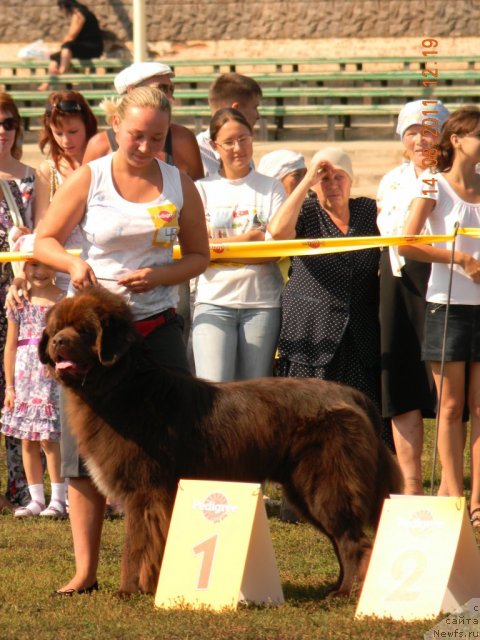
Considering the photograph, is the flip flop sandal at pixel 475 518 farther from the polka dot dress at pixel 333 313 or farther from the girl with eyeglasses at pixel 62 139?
the girl with eyeglasses at pixel 62 139

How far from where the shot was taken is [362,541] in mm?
5262

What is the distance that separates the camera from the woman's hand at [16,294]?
7453mm

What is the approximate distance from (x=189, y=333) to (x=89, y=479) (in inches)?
108

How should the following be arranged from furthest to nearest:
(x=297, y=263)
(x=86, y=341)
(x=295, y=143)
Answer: (x=295, y=143) < (x=297, y=263) < (x=86, y=341)

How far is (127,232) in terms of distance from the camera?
5.07m

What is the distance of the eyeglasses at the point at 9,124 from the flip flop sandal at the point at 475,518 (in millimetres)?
3903

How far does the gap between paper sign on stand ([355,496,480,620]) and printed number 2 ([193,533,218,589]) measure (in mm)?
646

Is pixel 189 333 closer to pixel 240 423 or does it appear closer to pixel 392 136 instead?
pixel 240 423

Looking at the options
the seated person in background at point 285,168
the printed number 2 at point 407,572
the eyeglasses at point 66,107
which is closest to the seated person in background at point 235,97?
the seated person in background at point 285,168

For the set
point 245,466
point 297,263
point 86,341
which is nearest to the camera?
point 86,341

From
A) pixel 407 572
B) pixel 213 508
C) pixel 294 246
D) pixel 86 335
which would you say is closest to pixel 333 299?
pixel 294 246

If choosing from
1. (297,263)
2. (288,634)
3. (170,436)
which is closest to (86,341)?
(170,436)

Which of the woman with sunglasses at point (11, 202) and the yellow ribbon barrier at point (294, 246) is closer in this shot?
the yellow ribbon barrier at point (294, 246)

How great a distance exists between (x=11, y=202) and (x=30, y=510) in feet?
6.62
